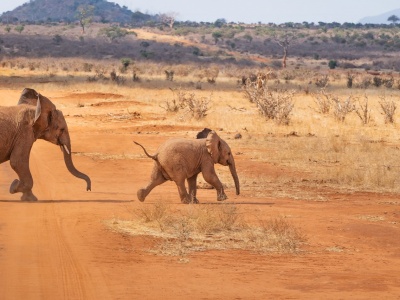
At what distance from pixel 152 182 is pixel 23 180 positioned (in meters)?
1.81

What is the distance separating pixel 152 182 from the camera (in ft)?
43.3

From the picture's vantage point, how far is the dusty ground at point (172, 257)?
8.15m

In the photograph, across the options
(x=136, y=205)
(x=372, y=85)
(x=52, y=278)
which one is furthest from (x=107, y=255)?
(x=372, y=85)

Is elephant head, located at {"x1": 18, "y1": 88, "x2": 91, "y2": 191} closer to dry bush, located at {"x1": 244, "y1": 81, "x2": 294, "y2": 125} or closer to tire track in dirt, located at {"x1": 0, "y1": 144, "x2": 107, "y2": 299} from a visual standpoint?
tire track in dirt, located at {"x1": 0, "y1": 144, "x2": 107, "y2": 299}

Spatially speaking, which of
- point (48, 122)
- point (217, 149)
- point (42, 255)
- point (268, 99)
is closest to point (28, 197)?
point (48, 122)

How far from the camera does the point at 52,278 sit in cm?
823

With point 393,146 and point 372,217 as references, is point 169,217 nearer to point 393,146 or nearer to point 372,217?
point 372,217

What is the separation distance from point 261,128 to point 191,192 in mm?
13786

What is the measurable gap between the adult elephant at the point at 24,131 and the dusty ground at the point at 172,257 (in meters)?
0.35

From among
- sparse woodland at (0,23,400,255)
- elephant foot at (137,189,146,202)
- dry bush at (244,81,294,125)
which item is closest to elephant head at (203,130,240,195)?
elephant foot at (137,189,146,202)

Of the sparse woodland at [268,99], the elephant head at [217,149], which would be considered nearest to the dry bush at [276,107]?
the sparse woodland at [268,99]

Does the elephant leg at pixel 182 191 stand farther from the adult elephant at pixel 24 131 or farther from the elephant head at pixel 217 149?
the adult elephant at pixel 24 131

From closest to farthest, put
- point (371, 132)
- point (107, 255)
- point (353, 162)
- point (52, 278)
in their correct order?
point (52, 278), point (107, 255), point (353, 162), point (371, 132)

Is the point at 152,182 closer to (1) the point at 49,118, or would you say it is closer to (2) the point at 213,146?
(2) the point at 213,146
